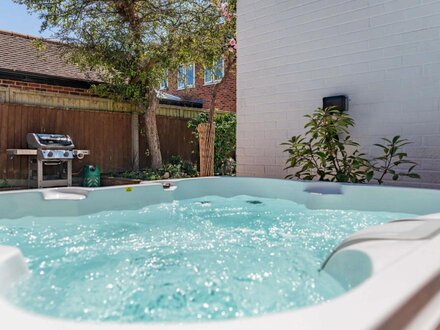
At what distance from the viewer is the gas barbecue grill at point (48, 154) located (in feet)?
19.1

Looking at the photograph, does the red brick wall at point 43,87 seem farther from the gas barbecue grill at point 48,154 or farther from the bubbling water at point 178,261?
the bubbling water at point 178,261

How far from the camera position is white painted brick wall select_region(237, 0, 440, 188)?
4121 millimetres

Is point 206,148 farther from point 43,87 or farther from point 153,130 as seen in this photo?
point 43,87

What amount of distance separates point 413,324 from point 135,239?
6.58ft

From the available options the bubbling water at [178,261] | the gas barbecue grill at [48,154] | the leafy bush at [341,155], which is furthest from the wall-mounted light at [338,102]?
the gas barbecue grill at [48,154]


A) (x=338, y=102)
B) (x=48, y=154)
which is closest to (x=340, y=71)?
(x=338, y=102)

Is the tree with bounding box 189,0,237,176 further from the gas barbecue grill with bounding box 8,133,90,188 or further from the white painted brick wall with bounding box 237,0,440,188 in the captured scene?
the gas barbecue grill with bounding box 8,133,90,188

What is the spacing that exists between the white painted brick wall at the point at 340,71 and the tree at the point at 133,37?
159 centimetres

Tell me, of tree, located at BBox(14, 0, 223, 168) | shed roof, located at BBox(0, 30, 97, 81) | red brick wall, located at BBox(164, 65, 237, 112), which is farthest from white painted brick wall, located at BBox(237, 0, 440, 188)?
red brick wall, located at BBox(164, 65, 237, 112)

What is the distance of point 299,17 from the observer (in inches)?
203

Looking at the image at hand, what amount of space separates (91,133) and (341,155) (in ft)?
15.0

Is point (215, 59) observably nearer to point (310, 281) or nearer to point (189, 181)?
point (189, 181)

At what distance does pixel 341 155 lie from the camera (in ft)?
15.4

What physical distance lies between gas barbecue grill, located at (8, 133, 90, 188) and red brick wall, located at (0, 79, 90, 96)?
4.79 ft
